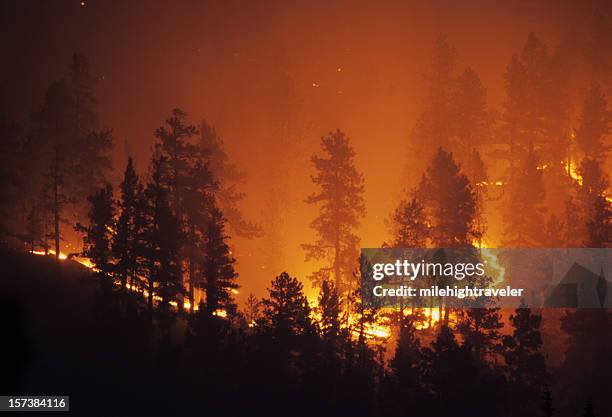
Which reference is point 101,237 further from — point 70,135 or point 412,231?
point 412,231

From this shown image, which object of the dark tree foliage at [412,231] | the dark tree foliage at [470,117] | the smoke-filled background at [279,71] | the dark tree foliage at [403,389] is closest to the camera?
the dark tree foliage at [403,389]

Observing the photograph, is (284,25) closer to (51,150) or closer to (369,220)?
(369,220)

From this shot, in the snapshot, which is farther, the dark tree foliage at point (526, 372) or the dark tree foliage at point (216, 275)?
the dark tree foliage at point (216, 275)

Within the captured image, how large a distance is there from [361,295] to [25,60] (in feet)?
469

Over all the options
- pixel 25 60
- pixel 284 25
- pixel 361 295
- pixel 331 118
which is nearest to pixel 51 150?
pixel 361 295

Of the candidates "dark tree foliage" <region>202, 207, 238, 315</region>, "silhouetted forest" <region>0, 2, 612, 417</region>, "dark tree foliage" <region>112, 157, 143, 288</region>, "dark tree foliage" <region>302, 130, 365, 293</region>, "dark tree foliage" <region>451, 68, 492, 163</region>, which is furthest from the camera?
"dark tree foliage" <region>451, 68, 492, 163</region>

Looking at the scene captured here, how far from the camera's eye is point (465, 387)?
25734 millimetres

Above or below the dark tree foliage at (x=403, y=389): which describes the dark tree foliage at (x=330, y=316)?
above

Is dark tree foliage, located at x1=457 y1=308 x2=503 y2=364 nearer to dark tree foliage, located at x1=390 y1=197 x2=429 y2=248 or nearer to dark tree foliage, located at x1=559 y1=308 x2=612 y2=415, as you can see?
dark tree foliage, located at x1=559 y1=308 x2=612 y2=415

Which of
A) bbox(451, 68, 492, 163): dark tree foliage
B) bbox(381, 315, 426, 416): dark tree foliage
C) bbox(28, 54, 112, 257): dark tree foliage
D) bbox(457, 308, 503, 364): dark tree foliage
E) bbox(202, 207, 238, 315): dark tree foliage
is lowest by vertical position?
bbox(381, 315, 426, 416): dark tree foliage

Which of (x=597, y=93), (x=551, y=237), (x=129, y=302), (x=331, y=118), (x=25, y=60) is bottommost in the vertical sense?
(x=129, y=302)

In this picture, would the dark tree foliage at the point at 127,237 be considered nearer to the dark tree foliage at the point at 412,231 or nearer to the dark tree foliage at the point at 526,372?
the dark tree foliage at the point at 412,231

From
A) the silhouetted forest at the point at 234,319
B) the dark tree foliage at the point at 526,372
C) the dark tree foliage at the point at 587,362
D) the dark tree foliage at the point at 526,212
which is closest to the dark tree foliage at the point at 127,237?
the silhouetted forest at the point at 234,319

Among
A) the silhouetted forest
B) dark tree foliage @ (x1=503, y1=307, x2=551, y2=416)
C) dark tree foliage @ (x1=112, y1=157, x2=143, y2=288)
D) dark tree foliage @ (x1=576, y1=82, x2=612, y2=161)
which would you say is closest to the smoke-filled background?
dark tree foliage @ (x1=576, y1=82, x2=612, y2=161)
